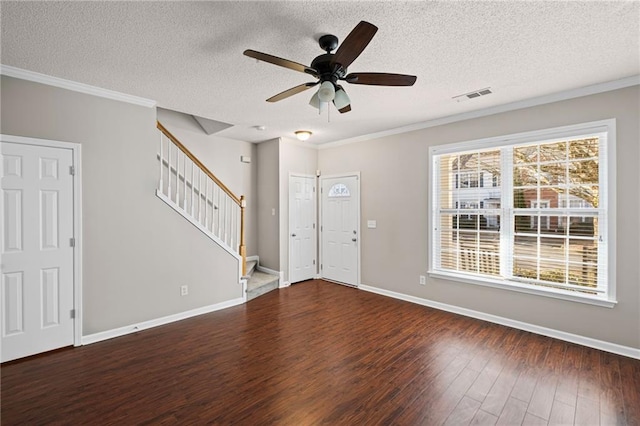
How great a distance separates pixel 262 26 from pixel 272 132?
304 cm

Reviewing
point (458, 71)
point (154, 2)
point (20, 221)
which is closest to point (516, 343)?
point (458, 71)

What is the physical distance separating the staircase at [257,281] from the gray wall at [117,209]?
37.5 inches

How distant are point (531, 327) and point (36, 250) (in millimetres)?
5488

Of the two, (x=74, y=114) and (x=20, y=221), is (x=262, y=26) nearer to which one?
(x=74, y=114)

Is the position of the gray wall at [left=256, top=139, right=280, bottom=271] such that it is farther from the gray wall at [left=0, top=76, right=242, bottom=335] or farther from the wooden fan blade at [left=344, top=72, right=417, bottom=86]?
the wooden fan blade at [left=344, top=72, right=417, bottom=86]

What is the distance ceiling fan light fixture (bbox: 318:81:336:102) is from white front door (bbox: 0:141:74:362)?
111 inches

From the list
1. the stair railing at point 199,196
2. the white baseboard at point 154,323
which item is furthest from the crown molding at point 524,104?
the white baseboard at point 154,323

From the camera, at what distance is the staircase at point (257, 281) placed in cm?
488

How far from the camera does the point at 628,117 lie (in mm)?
3023

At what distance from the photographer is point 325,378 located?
262cm

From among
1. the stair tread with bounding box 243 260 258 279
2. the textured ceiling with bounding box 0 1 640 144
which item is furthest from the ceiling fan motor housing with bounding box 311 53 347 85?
the stair tread with bounding box 243 260 258 279

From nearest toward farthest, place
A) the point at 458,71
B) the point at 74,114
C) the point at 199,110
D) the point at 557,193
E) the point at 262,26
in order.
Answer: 1. the point at 262,26
2. the point at 458,71
3. the point at 74,114
4. the point at 557,193
5. the point at 199,110

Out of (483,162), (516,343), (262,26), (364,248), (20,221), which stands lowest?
(516,343)

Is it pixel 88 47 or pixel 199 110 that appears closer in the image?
pixel 88 47
